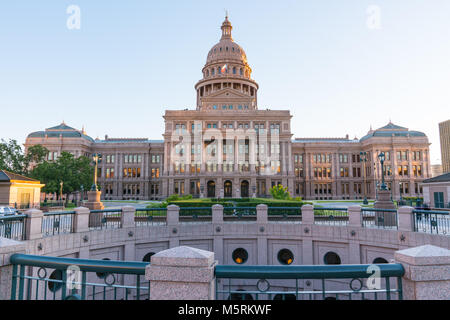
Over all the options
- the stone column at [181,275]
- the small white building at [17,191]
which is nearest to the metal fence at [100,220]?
the stone column at [181,275]

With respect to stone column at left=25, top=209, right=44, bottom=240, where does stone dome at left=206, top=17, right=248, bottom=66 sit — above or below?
above

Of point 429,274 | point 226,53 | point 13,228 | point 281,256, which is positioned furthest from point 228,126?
point 429,274

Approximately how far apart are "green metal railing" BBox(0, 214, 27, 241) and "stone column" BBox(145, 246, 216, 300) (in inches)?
465

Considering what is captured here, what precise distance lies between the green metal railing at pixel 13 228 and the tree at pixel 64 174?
1373 inches

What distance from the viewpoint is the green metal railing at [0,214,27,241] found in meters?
12.1

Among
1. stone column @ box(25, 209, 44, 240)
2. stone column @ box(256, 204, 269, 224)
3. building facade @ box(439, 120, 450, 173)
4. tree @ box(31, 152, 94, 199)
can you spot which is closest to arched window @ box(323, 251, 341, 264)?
stone column @ box(256, 204, 269, 224)

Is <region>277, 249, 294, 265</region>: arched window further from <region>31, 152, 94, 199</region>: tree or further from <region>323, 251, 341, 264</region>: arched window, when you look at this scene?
<region>31, 152, 94, 199</region>: tree

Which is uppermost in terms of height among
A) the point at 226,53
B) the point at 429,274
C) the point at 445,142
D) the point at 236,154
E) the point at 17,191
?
the point at 226,53

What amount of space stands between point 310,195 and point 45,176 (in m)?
60.1

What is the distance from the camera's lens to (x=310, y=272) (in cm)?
343

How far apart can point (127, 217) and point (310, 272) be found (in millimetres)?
14649

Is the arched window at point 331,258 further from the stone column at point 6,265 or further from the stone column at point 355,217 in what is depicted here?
the stone column at point 6,265

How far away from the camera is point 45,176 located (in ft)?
146

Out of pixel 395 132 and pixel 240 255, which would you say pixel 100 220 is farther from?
pixel 395 132
